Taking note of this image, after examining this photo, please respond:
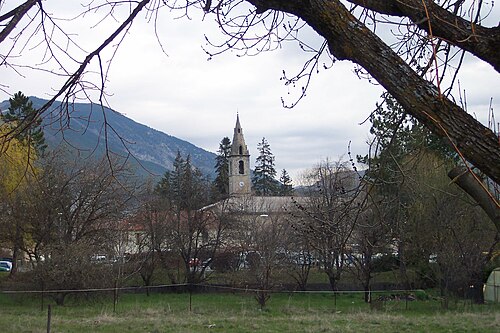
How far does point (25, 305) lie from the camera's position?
2378cm

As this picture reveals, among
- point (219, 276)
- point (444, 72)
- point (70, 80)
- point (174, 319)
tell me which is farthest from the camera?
point (219, 276)

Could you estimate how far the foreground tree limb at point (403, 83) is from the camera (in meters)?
2.29

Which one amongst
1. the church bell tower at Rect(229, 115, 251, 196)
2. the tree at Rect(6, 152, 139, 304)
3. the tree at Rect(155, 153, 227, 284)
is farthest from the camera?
the church bell tower at Rect(229, 115, 251, 196)

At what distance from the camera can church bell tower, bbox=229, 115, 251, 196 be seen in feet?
210

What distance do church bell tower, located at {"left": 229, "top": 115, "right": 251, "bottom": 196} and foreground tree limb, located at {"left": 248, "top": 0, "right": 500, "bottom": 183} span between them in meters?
60.7

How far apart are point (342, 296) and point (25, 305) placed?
13.1 meters

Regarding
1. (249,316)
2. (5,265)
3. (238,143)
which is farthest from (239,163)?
(249,316)

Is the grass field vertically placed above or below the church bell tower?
below

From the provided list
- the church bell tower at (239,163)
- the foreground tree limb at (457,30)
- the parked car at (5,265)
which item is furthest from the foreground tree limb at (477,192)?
the church bell tower at (239,163)

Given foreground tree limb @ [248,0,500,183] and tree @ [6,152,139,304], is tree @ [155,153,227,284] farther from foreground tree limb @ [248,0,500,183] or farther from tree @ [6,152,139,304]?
foreground tree limb @ [248,0,500,183]

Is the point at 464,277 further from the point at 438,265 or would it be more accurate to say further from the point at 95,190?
the point at 95,190

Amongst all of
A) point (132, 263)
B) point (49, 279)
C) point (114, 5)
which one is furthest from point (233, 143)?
point (114, 5)

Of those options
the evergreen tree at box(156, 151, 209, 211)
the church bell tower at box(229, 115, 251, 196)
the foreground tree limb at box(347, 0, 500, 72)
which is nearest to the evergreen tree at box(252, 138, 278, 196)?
the church bell tower at box(229, 115, 251, 196)

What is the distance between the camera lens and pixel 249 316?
19.5 m
